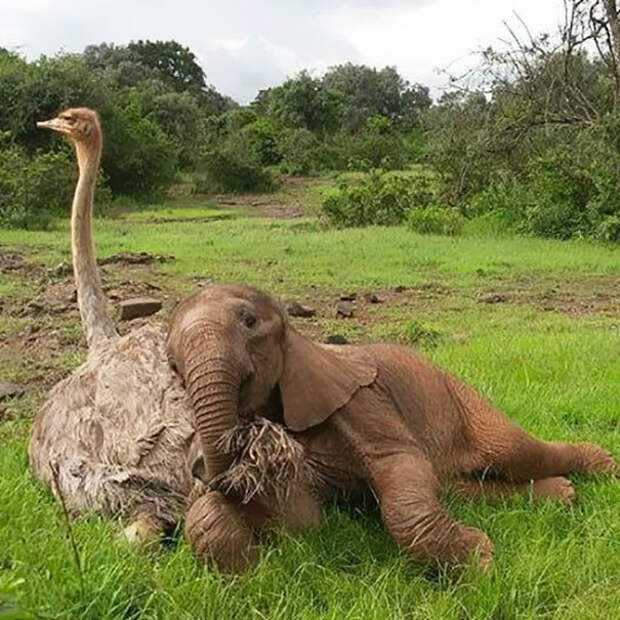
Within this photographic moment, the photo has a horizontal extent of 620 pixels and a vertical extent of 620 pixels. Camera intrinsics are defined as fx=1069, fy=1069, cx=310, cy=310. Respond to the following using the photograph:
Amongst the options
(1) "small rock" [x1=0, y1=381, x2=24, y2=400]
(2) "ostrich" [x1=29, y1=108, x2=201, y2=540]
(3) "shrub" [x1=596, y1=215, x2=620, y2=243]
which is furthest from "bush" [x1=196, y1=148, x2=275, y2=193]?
(2) "ostrich" [x1=29, y1=108, x2=201, y2=540]

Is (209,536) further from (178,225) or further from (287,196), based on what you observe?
(287,196)

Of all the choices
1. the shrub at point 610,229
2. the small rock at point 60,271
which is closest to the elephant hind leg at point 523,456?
the small rock at point 60,271

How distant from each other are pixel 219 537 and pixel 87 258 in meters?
2.82

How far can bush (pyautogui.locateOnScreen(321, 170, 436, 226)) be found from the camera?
66.3ft

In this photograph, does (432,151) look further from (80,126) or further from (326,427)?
(326,427)

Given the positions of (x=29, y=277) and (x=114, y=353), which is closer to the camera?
(x=114, y=353)

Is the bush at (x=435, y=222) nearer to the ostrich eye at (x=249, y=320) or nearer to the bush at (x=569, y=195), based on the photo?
the bush at (x=569, y=195)

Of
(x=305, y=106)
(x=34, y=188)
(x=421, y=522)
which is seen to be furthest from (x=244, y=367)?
(x=305, y=106)

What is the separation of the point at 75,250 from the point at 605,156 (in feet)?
41.7

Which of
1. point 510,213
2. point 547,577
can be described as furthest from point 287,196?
point 547,577

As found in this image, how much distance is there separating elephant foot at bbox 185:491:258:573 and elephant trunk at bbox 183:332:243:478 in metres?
0.24

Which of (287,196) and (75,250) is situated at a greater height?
(75,250)

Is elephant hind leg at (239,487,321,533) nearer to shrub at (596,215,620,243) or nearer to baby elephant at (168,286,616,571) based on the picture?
baby elephant at (168,286,616,571)

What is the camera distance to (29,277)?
40.9ft
